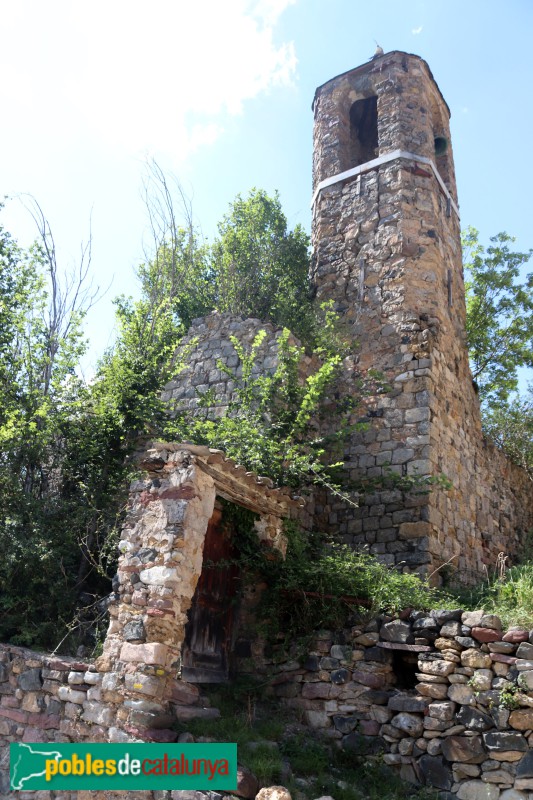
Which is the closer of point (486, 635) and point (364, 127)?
point (486, 635)

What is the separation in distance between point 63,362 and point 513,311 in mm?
9483

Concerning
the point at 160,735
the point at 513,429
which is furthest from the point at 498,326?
the point at 160,735

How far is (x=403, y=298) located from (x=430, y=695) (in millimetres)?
5456

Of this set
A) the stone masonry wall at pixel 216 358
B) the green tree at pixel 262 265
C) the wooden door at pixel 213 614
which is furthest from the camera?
the green tree at pixel 262 265

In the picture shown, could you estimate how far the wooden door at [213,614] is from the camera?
5.89 m

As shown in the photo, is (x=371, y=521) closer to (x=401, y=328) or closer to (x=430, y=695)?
(x=401, y=328)

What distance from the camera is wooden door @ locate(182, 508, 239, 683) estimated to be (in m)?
5.89

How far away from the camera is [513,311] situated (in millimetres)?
13516

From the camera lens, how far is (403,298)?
29.6 ft

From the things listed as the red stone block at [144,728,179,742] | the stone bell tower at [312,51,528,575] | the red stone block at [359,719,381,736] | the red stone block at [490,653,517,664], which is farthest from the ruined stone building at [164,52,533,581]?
the red stone block at [144,728,179,742]

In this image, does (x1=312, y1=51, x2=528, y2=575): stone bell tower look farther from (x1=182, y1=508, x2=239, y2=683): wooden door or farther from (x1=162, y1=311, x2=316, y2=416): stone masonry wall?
(x1=182, y1=508, x2=239, y2=683): wooden door

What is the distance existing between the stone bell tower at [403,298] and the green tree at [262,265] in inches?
17.1

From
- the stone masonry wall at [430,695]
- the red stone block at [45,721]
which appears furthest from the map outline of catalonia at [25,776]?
the stone masonry wall at [430,695]
